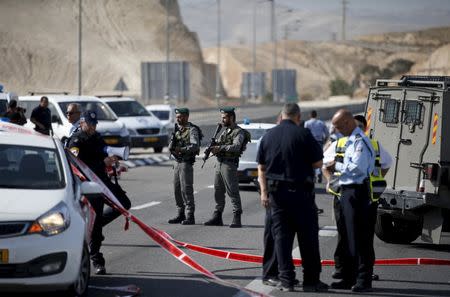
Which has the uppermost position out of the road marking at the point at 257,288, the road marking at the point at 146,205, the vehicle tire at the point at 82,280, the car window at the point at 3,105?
the car window at the point at 3,105

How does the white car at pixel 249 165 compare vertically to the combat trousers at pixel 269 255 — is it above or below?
below

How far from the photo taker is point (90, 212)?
34.3 ft

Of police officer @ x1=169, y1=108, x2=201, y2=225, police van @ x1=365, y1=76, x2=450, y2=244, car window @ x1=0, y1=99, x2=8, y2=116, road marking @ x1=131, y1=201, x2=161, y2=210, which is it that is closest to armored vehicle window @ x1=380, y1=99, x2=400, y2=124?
police van @ x1=365, y1=76, x2=450, y2=244

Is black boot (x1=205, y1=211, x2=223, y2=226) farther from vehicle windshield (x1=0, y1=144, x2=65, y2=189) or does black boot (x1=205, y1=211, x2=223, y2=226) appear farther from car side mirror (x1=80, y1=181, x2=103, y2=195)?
car side mirror (x1=80, y1=181, x2=103, y2=195)

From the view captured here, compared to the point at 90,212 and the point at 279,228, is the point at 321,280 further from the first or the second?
the point at 90,212

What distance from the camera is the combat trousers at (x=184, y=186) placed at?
16.4 meters

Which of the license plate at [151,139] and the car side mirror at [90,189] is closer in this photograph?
the car side mirror at [90,189]

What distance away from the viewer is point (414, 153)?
47.1ft

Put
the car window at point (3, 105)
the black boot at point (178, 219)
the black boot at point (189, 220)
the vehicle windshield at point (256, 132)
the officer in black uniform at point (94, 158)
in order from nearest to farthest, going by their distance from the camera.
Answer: the officer in black uniform at point (94, 158) < the black boot at point (189, 220) < the black boot at point (178, 219) < the vehicle windshield at point (256, 132) < the car window at point (3, 105)

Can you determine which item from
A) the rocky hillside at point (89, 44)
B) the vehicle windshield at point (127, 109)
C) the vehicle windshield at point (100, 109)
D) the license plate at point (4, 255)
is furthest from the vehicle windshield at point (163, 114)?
the rocky hillside at point (89, 44)

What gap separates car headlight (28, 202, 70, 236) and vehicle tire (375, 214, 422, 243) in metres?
6.35

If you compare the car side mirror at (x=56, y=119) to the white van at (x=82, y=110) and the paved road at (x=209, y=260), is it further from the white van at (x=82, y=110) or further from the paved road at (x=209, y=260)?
the paved road at (x=209, y=260)

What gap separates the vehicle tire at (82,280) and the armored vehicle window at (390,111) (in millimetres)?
6291

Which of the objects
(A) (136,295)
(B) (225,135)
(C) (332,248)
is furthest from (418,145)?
(A) (136,295)
